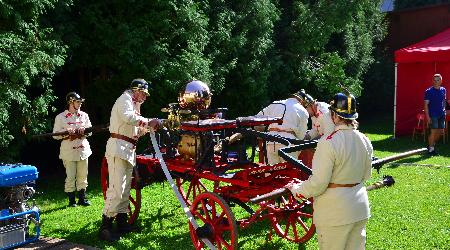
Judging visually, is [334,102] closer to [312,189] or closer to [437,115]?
[312,189]

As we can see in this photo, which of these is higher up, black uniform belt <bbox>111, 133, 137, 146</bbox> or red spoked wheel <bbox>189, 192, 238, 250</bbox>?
black uniform belt <bbox>111, 133, 137, 146</bbox>

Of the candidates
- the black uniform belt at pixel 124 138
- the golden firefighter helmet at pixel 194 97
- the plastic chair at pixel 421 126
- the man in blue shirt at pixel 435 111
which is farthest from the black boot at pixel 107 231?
the plastic chair at pixel 421 126

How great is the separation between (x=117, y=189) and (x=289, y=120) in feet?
8.44

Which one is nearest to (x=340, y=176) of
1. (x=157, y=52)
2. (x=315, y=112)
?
(x=315, y=112)

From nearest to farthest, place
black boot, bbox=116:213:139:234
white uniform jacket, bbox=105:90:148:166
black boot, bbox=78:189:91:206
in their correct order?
white uniform jacket, bbox=105:90:148:166 < black boot, bbox=116:213:139:234 < black boot, bbox=78:189:91:206

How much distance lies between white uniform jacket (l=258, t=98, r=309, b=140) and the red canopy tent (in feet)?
29.3

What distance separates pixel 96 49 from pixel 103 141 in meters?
2.24

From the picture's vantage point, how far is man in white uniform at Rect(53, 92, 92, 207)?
829 cm

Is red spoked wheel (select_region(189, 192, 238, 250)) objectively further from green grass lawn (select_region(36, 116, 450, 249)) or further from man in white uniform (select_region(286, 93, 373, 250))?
man in white uniform (select_region(286, 93, 373, 250))

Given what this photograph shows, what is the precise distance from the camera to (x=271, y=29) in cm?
1495

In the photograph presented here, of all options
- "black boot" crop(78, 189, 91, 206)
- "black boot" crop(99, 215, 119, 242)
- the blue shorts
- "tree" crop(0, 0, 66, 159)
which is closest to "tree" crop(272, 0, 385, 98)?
the blue shorts

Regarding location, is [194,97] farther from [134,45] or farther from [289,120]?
[134,45]

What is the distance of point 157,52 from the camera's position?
1037cm

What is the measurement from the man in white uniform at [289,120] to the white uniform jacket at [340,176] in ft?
9.62
